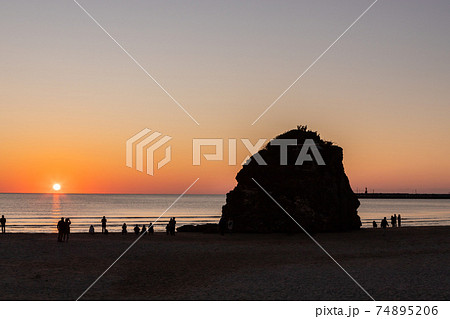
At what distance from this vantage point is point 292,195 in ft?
142

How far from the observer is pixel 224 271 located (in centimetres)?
2081

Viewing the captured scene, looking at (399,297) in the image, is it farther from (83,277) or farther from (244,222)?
(244,222)

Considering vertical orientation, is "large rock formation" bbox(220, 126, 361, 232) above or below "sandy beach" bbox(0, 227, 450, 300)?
above

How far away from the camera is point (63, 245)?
102ft

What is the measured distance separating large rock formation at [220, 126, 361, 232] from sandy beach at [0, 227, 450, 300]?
886 cm

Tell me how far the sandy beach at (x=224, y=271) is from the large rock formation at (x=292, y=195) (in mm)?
8864

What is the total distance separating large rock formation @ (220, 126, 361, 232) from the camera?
42.6 meters

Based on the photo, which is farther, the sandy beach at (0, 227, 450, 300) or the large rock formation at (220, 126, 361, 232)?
the large rock formation at (220, 126, 361, 232)

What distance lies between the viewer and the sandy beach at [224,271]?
51.5 feet

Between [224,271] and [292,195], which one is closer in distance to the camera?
[224,271]

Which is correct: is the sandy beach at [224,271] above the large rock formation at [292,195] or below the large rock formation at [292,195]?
below

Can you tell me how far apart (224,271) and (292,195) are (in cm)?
2318

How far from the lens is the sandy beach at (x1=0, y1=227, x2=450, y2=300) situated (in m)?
15.7

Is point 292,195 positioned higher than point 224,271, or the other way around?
point 292,195
